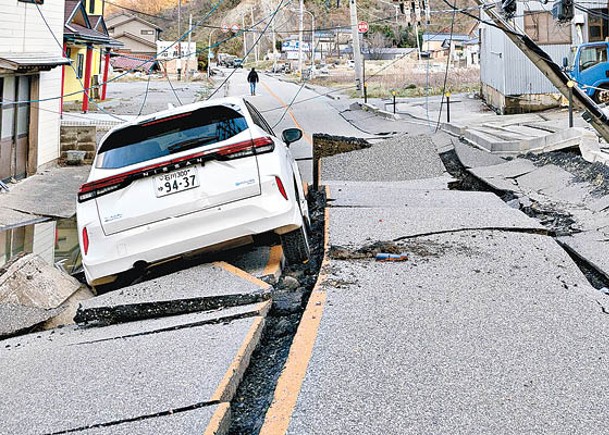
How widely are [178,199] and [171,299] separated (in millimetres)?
914

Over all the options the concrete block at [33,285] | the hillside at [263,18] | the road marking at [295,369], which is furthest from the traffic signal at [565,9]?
the hillside at [263,18]

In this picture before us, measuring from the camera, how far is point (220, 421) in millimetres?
3512

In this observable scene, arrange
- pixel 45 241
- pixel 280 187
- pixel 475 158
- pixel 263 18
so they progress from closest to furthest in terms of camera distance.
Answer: pixel 280 187 → pixel 45 241 → pixel 475 158 → pixel 263 18

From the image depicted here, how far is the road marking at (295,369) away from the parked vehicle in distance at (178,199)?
967 mm

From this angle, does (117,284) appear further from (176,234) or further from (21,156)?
(21,156)

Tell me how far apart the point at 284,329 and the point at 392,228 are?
9.65 ft

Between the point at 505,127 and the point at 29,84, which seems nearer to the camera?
the point at 29,84

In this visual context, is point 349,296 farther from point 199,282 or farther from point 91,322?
point 91,322

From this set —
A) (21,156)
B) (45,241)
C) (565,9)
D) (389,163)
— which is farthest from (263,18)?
(45,241)

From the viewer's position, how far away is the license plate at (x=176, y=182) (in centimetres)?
601

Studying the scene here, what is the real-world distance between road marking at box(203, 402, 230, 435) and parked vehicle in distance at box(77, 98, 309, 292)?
2596mm

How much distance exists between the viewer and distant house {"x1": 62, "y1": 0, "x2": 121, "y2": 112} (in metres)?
27.3

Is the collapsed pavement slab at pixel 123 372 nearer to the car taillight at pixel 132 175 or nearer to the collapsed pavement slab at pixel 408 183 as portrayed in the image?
the car taillight at pixel 132 175

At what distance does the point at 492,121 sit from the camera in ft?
77.2
